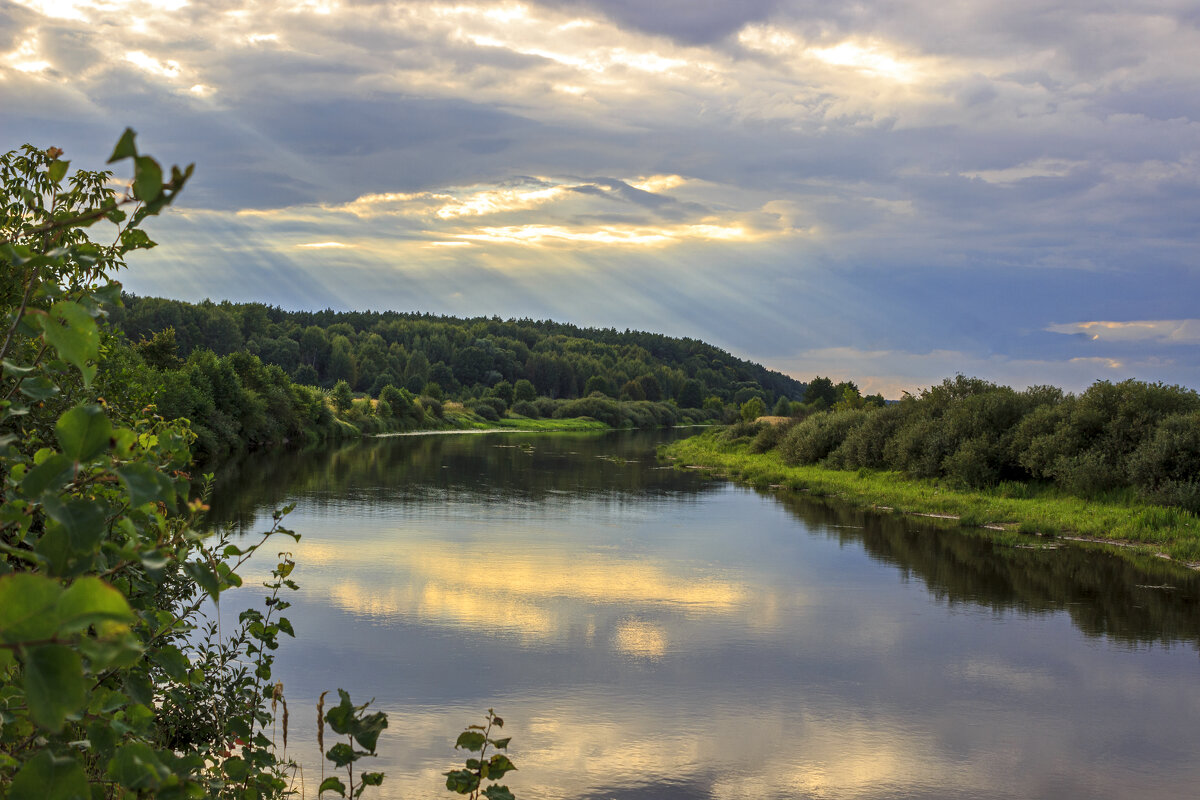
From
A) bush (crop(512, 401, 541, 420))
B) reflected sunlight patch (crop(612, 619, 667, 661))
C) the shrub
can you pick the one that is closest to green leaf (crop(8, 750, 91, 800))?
→ reflected sunlight patch (crop(612, 619, 667, 661))

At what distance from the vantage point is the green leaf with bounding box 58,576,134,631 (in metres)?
1.14

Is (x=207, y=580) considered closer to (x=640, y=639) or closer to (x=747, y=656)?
(x=747, y=656)

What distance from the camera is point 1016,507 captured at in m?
25.5

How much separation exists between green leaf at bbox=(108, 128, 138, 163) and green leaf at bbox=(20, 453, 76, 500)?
50 centimetres

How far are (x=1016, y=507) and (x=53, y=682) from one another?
27.4 meters

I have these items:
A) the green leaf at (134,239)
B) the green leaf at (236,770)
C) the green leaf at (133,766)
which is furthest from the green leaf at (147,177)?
the green leaf at (236,770)

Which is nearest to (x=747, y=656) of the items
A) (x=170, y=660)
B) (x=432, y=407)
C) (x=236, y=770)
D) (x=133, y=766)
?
(x=236, y=770)

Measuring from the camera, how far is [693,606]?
49.7ft

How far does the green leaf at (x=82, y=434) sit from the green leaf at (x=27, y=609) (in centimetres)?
37

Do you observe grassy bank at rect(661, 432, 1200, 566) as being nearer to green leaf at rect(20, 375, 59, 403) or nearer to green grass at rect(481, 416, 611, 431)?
green leaf at rect(20, 375, 59, 403)

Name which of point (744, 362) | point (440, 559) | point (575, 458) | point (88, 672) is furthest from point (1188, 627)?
point (744, 362)

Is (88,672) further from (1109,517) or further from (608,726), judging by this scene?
(1109,517)

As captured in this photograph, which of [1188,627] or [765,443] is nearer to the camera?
[1188,627]

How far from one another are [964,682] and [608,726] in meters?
5.06
